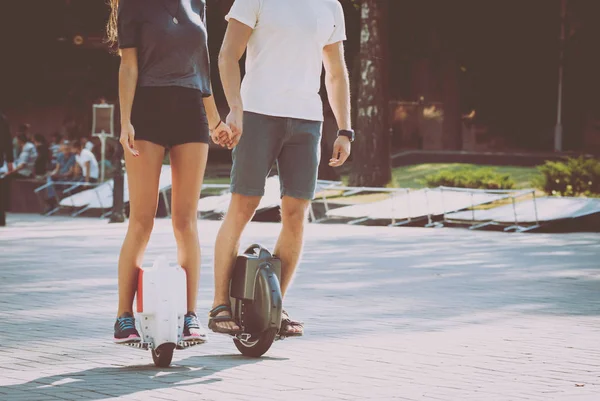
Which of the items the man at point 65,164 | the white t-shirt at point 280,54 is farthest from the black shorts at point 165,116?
the man at point 65,164

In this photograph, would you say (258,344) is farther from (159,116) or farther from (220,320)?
(159,116)

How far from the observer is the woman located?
649cm

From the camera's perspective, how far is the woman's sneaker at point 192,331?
6488 millimetres

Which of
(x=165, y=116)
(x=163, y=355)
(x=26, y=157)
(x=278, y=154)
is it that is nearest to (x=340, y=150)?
(x=278, y=154)

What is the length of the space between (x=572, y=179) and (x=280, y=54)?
16.9 m

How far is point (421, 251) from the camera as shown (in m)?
15.3

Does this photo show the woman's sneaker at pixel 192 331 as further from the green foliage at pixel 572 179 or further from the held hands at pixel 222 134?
the green foliage at pixel 572 179

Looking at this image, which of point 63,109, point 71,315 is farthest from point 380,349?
point 63,109

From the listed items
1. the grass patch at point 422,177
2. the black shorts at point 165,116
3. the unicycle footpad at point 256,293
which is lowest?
the grass patch at point 422,177

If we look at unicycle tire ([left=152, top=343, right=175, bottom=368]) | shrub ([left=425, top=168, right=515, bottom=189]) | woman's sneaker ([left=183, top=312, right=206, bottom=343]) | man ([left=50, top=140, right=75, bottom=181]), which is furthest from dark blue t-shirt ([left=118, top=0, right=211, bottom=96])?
man ([left=50, top=140, right=75, bottom=181])

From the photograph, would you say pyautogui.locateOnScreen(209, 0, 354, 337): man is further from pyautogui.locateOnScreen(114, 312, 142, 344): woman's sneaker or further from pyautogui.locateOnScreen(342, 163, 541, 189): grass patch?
pyautogui.locateOnScreen(342, 163, 541, 189): grass patch

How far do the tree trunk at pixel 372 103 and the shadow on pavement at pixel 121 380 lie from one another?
20.1 meters

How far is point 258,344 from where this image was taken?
6852mm

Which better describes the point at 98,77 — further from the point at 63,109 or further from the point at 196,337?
the point at 196,337
